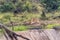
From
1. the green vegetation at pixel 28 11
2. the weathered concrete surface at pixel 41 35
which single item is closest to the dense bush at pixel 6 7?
the green vegetation at pixel 28 11

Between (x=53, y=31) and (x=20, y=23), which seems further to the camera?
(x=20, y=23)

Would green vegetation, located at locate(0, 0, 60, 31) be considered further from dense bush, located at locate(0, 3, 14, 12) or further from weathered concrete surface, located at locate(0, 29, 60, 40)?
weathered concrete surface, located at locate(0, 29, 60, 40)

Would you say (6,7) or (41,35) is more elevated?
(41,35)

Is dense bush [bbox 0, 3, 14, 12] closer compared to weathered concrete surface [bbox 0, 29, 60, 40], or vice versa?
weathered concrete surface [bbox 0, 29, 60, 40]

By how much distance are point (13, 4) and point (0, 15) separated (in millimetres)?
1241

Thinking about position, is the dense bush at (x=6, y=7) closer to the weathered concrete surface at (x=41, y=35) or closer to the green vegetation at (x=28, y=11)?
the green vegetation at (x=28, y=11)

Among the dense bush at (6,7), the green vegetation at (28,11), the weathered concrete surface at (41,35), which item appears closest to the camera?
the weathered concrete surface at (41,35)

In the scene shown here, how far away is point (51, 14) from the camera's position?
10758mm

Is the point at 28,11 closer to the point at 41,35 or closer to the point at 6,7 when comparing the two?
the point at 6,7

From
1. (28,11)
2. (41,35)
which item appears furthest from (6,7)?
(41,35)

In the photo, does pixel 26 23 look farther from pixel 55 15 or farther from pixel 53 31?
pixel 53 31

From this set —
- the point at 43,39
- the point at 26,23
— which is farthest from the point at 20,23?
the point at 43,39

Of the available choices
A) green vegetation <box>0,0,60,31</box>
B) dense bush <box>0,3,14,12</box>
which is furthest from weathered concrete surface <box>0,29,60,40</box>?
dense bush <box>0,3,14,12</box>

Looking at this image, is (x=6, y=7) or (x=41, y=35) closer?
(x=41, y=35)
